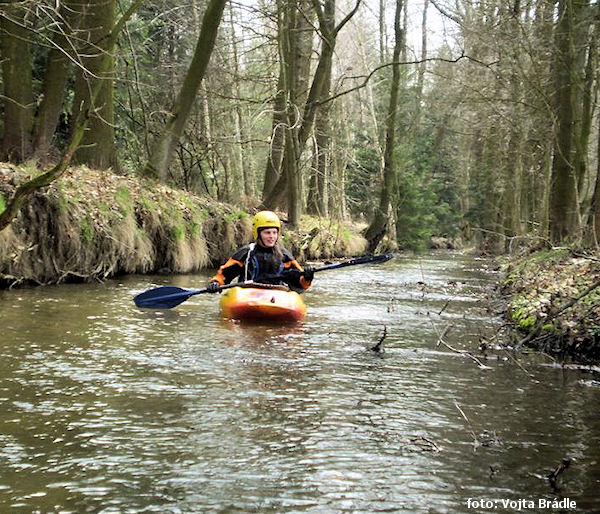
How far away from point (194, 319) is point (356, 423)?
4.18 metres

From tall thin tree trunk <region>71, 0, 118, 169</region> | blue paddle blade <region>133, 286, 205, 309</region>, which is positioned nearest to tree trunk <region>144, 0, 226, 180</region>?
tall thin tree trunk <region>71, 0, 118, 169</region>

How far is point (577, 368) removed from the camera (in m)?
5.73

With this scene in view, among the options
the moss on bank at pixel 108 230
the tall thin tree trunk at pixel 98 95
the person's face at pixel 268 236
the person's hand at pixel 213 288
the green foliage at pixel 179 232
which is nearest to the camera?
the person's hand at pixel 213 288

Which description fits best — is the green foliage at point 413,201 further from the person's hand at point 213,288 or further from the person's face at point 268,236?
the person's hand at point 213,288

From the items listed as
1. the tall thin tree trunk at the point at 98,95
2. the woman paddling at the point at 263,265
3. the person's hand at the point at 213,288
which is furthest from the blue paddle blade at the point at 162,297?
the tall thin tree trunk at the point at 98,95

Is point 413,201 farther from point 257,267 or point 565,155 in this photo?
point 257,267

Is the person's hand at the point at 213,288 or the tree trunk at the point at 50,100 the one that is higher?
the tree trunk at the point at 50,100

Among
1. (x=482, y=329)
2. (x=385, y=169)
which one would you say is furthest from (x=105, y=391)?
(x=385, y=169)

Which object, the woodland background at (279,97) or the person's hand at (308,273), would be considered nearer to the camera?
the person's hand at (308,273)

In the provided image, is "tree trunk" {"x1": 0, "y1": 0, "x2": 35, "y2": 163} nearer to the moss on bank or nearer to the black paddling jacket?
the moss on bank

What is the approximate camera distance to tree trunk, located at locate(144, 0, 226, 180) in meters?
13.0

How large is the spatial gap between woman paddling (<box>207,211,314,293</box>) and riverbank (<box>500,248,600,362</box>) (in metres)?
2.61

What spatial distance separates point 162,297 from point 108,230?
278 cm

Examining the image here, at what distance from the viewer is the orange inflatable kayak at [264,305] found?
25.0 feet
